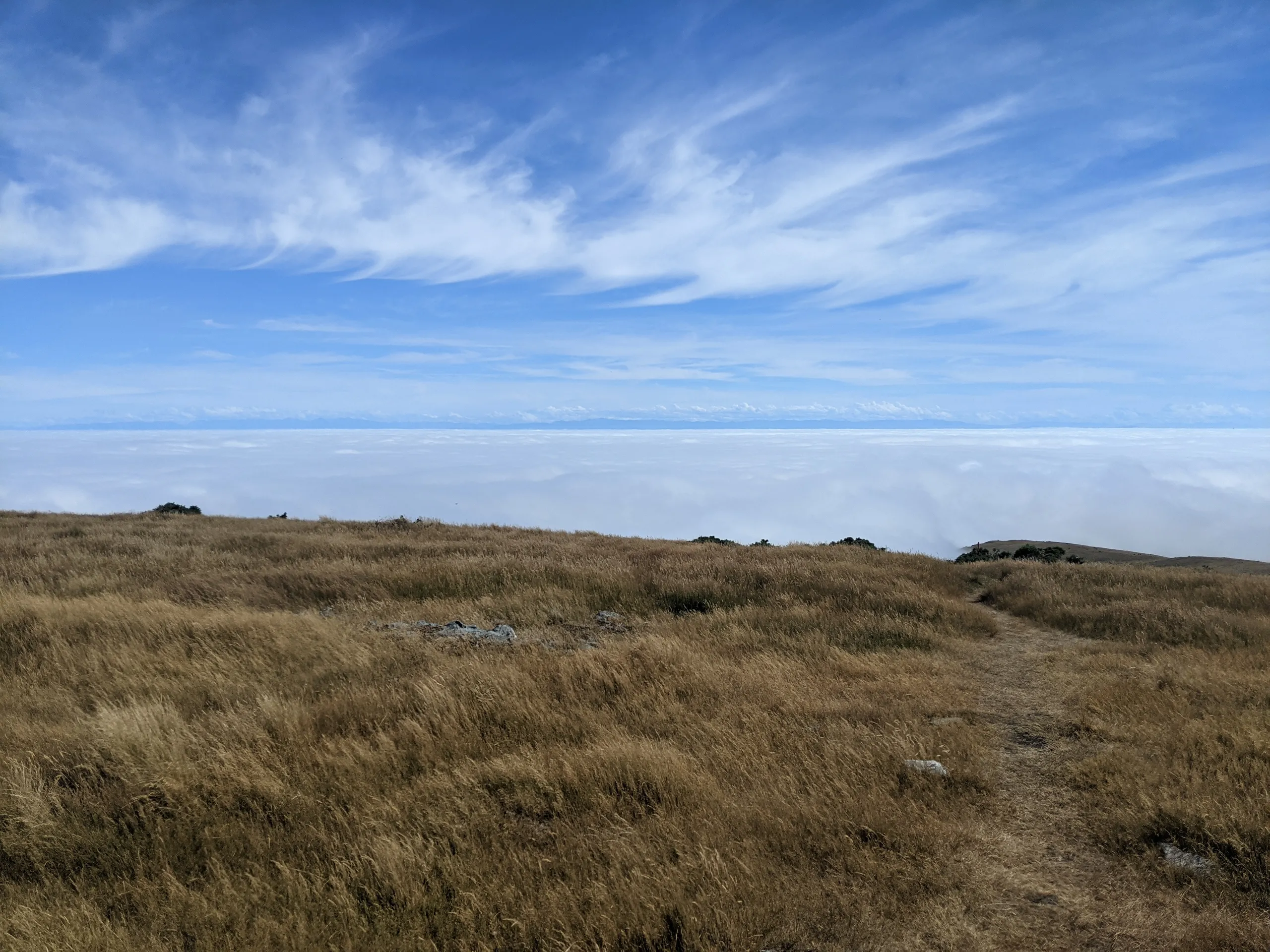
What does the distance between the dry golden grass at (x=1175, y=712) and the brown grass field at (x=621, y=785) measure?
4cm

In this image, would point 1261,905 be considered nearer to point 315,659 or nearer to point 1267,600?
point 315,659

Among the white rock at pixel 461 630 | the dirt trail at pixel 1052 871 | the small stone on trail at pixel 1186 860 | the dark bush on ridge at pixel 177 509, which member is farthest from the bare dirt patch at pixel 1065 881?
the dark bush on ridge at pixel 177 509

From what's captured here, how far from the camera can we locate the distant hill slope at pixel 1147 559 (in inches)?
1253

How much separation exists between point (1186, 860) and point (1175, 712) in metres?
3.60

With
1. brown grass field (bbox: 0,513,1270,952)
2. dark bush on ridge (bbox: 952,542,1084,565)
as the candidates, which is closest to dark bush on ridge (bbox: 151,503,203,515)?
brown grass field (bbox: 0,513,1270,952)

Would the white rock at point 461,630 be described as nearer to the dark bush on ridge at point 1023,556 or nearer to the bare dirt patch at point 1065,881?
the bare dirt patch at point 1065,881

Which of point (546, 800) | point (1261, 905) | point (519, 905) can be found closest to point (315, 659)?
point (546, 800)

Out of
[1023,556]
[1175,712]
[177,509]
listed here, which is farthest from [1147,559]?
[177,509]

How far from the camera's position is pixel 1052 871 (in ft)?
16.1

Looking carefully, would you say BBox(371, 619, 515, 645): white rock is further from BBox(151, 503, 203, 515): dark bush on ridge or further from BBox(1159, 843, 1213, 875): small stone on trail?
BBox(151, 503, 203, 515): dark bush on ridge

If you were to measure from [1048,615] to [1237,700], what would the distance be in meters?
6.06

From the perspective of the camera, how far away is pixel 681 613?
14.0 m

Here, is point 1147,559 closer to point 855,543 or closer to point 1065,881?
point 855,543

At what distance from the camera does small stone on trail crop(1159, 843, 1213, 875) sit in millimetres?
4797
